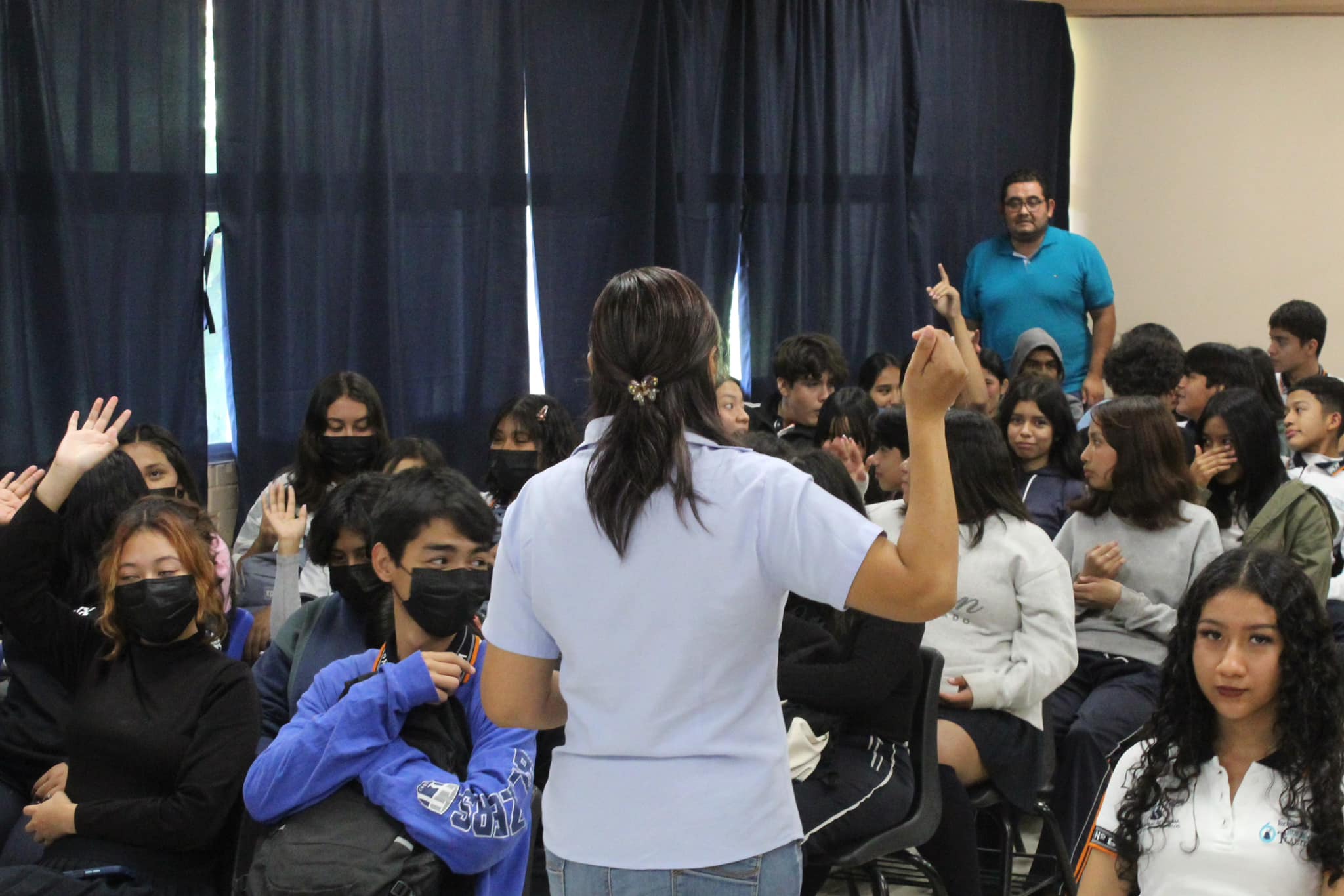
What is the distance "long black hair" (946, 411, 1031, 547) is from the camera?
3324 mm

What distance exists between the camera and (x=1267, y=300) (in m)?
7.99

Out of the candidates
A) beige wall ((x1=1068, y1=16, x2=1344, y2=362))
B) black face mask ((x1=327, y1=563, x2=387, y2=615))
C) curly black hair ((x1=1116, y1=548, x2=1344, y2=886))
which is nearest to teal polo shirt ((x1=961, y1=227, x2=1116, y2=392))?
beige wall ((x1=1068, y1=16, x2=1344, y2=362))

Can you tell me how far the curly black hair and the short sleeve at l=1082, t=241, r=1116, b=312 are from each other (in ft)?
15.5

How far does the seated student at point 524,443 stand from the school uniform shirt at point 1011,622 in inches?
61.4

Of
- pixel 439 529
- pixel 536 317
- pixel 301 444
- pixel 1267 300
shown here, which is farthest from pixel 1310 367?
pixel 439 529

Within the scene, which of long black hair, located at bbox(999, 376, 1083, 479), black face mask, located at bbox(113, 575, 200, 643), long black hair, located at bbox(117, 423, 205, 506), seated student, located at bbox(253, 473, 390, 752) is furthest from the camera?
long black hair, located at bbox(999, 376, 1083, 479)

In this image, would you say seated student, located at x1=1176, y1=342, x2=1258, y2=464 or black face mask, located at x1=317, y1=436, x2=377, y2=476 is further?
seated student, located at x1=1176, y1=342, x2=1258, y2=464

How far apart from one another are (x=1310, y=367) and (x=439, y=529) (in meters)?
4.85

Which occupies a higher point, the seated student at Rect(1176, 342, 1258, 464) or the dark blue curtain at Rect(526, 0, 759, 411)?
the dark blue curtain at Rect(526, 0, 759, 411)

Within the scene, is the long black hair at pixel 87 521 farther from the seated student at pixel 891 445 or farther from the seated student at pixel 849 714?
the seated student at pixel 891 445

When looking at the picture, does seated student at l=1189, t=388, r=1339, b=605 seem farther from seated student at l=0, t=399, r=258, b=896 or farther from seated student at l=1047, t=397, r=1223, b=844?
seated student at l=0, t=399, r=258, b=896

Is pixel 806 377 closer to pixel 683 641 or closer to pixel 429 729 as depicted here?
pixel 429 729

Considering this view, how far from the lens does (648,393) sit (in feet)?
5.44

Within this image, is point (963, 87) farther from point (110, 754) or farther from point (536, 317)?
point (110, 754)
